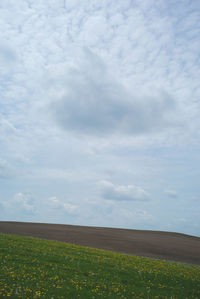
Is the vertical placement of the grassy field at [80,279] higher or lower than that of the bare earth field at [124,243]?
higher

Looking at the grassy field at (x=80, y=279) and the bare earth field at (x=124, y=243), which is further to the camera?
the bare earth field at (x=124, y=243)

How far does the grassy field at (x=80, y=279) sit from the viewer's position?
13617 millimetres

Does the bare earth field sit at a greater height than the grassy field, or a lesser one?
lesser

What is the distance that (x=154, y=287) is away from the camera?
56.9 feet

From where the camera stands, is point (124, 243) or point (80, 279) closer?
point (80, 279)

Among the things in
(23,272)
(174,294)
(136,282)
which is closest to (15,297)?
(23,272)

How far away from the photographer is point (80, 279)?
16531 mm

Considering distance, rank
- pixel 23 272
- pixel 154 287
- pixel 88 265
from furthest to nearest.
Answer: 1. pixel 88 265
2. pixel 154 287
3. pixel 23 272

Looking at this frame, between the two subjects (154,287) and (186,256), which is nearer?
(154,287)

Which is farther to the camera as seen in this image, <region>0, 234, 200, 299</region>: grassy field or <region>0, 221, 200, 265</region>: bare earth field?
<region>0, 221, 200, 265</region>: bare earth field

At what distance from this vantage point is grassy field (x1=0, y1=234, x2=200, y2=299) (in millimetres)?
13617

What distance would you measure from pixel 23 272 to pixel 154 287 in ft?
32.3

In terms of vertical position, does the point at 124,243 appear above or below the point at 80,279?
below

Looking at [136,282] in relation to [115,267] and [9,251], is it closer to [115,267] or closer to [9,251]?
[115,267]
